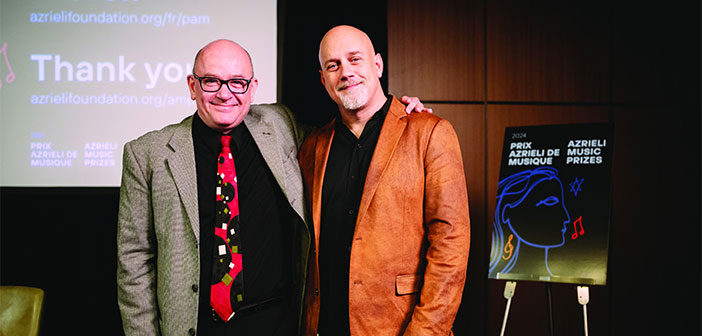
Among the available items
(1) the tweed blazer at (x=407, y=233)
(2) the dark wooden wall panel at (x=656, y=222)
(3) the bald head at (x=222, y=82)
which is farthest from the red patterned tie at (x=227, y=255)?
(2) the dark wooden wall panel at (x=656, y=222)

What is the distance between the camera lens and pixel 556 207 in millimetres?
2342

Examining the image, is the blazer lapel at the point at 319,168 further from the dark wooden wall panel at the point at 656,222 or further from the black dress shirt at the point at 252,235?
the dark wooden wall panel at the point at 656,222

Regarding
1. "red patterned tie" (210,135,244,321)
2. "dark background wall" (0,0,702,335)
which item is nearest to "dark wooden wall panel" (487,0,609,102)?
"dark background wall" (0,0,702,335)

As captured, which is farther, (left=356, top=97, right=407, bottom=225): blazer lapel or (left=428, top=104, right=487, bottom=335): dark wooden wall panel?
(left=428, top=104, right=487, bottom=335): dark wooden wall panel

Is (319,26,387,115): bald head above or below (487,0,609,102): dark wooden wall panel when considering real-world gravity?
below

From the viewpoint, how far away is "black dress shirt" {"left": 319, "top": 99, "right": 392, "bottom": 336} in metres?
1.81

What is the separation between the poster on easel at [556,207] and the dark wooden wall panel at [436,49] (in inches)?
36.7

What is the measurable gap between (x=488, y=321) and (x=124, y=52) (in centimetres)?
302

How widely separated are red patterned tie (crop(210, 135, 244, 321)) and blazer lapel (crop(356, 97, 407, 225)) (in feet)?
1.67

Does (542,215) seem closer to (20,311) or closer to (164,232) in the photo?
(164,232)

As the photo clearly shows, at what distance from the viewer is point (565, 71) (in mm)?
3445

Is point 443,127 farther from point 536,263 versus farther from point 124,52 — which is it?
point 124,52

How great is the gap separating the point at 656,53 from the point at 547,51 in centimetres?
84

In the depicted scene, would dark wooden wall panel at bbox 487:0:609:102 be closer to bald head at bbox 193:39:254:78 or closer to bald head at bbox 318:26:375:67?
bald head at bbox 318:26:375:67
